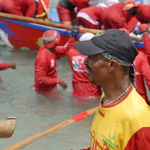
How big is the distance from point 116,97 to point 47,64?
450cm

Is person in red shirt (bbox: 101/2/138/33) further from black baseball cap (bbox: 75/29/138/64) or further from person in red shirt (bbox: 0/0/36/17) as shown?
black baseball cap (bbox: 75/29/138/64)

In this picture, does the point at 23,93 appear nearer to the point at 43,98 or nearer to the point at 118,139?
the point at 43,98

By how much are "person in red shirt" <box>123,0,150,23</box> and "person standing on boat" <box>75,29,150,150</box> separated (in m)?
5.73

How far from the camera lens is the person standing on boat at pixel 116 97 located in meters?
2.50

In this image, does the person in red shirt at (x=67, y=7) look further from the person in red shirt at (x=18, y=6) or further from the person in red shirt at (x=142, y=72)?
the person in red shirt at (x=142, y=72)

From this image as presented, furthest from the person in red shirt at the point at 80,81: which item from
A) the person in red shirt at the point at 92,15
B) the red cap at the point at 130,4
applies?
the person in red shirt at the point at 92,15

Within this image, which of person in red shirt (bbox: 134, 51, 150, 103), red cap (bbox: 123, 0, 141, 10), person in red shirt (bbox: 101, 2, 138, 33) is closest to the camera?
person in red shirt (bbox: 134, 51, 150, 103)

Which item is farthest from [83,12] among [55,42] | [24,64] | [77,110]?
[77,110]

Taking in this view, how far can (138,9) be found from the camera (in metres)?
8.40

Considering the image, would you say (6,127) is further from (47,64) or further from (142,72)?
(47,64)

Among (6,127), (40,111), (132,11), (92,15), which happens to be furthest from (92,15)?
(6,127)

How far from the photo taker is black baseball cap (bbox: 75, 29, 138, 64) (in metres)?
2.57

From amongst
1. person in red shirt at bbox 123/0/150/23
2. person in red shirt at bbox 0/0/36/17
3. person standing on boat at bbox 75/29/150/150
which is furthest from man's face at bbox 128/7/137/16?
person standing on boat at bbox 75/29/150/150

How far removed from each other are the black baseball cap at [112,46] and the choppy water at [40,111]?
2.93 metres
